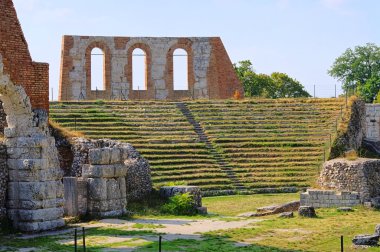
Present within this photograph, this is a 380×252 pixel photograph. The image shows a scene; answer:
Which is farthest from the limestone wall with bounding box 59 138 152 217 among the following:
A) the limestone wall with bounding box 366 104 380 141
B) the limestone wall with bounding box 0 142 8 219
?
the limestone wall with bounding box 366 104 380 141

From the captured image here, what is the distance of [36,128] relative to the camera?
59.4ft

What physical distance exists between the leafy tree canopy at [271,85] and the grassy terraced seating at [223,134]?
24896mm

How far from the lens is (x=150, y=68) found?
143ft

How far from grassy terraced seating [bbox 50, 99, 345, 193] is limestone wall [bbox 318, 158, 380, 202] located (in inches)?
172

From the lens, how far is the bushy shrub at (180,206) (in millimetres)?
20750

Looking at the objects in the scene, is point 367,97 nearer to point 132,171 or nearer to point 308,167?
point 308,167

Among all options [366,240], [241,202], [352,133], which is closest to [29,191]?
[366,240]

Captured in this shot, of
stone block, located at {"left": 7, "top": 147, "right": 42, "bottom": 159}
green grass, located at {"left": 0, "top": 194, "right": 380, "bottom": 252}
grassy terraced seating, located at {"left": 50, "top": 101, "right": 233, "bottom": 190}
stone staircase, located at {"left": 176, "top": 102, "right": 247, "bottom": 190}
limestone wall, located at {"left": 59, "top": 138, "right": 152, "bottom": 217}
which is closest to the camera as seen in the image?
green grass, located at {"left": 0, "top": 194, "right": 380, "bottom": 252}

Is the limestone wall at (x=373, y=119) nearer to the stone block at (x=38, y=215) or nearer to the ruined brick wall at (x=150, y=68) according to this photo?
the ruined brick wall at (x=150, y=68)

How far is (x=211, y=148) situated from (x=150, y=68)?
10961 millimetres

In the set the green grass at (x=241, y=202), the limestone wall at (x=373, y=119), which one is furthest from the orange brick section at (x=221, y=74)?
the green grass at (x=241, y=202)

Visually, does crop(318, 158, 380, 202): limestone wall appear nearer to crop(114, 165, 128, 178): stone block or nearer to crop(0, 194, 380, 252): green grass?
crop(0, 194, 380, 252): green grass

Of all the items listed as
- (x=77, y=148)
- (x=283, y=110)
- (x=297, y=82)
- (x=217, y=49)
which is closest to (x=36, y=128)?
(x=77, y=148)

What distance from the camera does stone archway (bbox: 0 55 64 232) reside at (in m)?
17.3
